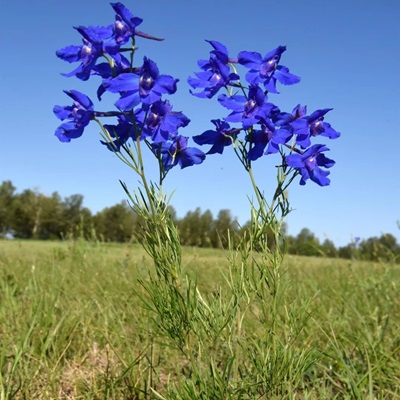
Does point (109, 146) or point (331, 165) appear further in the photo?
point (331, 165)

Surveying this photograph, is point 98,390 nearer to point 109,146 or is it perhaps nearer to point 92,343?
point 92,343

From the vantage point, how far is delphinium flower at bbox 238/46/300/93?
1.91 meters

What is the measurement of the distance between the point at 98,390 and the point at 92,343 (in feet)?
2.84

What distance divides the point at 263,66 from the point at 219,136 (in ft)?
1.07

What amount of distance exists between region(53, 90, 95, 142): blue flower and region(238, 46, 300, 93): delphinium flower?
2.02ft

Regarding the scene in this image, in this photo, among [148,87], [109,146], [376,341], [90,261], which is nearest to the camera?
[148,87]

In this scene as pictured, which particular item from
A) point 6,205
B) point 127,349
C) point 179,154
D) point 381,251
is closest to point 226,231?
point 381,251

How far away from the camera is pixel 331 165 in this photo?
80.9 inches

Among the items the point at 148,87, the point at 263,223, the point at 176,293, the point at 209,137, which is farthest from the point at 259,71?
the point at 176,293

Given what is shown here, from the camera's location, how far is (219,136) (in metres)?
2.04

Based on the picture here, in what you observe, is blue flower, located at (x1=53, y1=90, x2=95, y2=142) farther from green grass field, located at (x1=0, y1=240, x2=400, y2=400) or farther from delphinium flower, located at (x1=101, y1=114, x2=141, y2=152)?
green grass field, located at (x1=0, y1=240, x2=400, y2=400)

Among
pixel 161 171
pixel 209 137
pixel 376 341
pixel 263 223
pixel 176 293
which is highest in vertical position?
pixel 209 137

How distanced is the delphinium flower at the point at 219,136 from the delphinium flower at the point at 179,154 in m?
0.05

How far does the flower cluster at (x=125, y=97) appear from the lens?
5.75 feet
